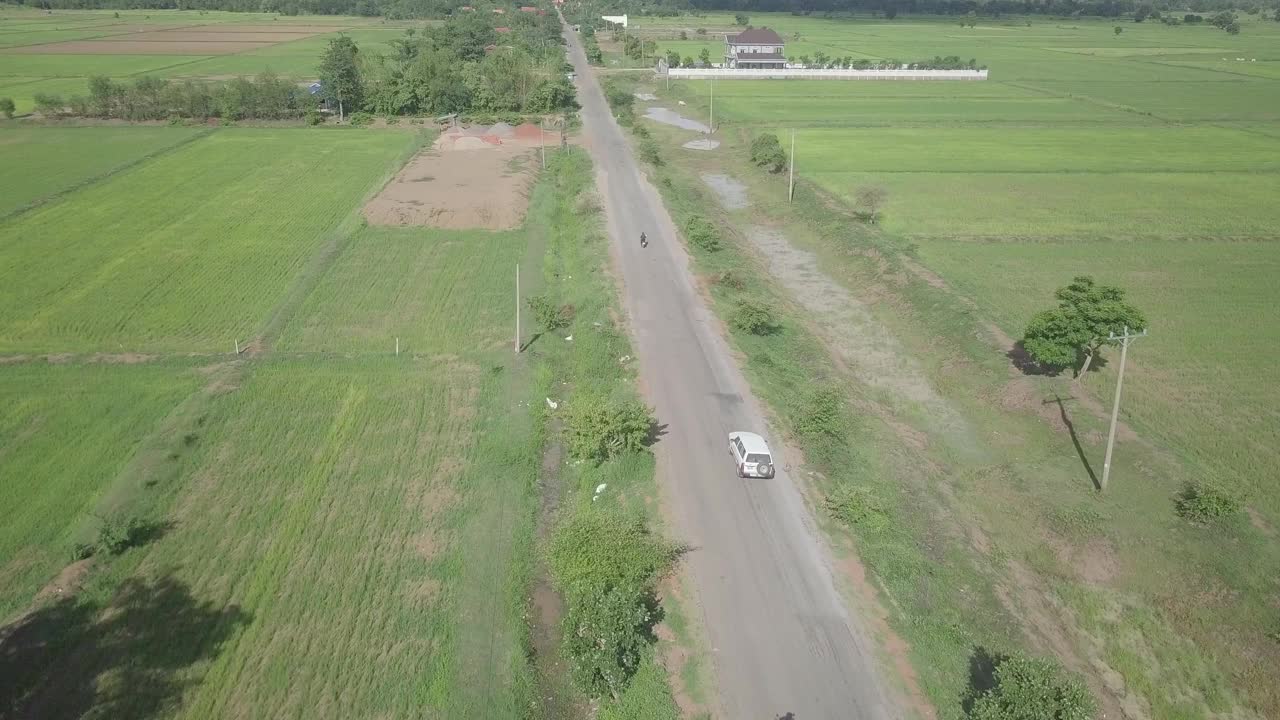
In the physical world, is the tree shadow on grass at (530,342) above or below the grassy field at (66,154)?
below

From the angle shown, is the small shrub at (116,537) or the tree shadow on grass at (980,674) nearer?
the tree shadow on grass at (980,674)

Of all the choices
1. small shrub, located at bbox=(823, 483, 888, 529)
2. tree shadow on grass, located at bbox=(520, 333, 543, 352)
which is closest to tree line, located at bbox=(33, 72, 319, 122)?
tree shadow on grass, located at bbox=(520, 333, 543, 352)

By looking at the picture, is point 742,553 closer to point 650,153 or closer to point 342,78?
point 650,153

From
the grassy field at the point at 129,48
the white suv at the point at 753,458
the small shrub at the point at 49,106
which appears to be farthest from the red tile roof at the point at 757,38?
the white suv at the point at 753,458

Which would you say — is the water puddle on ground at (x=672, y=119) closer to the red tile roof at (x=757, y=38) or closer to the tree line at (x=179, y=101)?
the red tile roof at (x=757, y=38)

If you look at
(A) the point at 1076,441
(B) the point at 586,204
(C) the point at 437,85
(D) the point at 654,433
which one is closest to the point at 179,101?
(C) the point at 437,85

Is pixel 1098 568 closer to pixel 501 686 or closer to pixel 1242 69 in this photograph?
pixel 501 686
